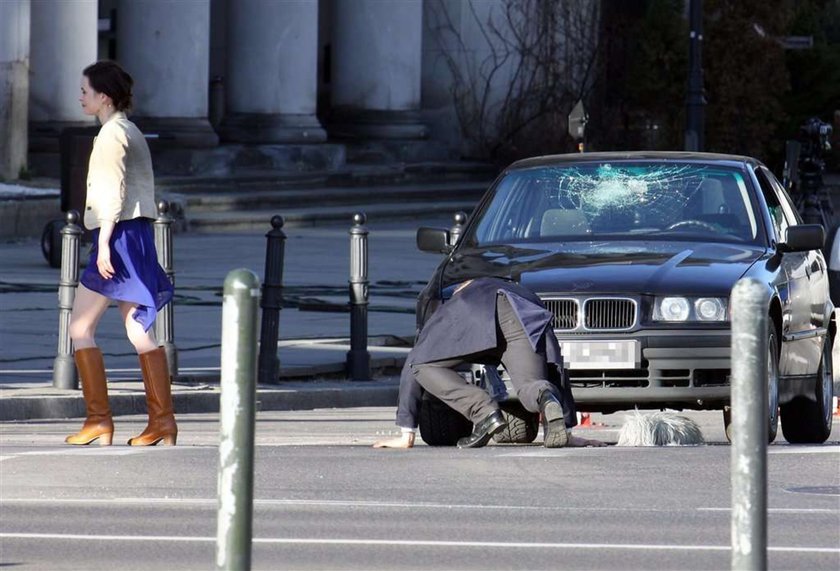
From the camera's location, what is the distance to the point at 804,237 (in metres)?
10.8

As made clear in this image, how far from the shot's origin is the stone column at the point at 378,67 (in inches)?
1395

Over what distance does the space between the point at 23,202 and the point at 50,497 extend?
16.7 m

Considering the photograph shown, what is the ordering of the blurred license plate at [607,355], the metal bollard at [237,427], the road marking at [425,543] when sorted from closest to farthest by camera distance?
the metal bollard at [237,427] → the road marking at [425,543] → the blurred license plate at [607,355]

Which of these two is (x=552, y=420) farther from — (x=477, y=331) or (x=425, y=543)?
(x=425, y=543)

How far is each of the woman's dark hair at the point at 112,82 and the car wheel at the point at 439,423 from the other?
2.01 meters

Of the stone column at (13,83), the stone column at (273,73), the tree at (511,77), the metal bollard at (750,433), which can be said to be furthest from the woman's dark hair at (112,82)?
the tree at (511,77)

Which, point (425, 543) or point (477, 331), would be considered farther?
point (477, 331)

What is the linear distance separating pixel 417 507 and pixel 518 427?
230 cm

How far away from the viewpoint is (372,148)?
35.1 metres

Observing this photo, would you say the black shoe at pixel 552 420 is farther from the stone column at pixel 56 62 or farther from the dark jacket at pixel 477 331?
the stone column at pixel 56 62

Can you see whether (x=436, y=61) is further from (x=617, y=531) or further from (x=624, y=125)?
(x=617, y=531)

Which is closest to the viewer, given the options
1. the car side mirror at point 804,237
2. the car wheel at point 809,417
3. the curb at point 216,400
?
the car side mirror at point 804,237

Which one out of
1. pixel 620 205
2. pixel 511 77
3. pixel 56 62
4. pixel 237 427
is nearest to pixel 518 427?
pixel 620 205

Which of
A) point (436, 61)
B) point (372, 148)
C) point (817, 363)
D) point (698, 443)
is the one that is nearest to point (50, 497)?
point (698, 443)
